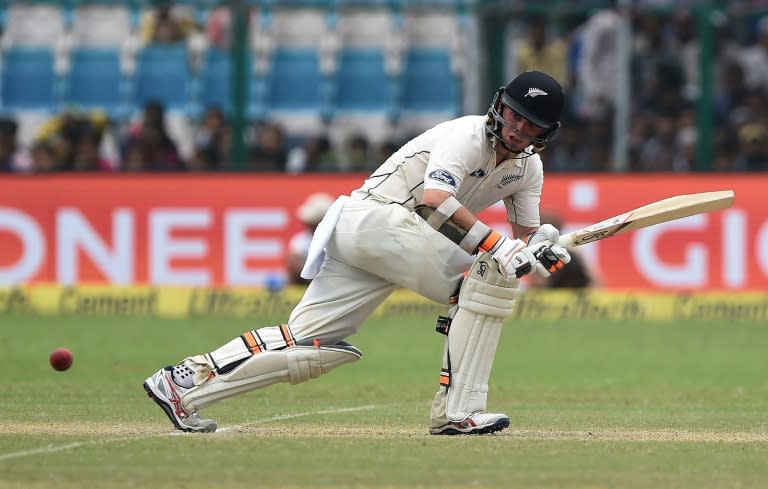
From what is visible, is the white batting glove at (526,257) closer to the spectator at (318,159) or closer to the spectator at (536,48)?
the spectator at (318,159)

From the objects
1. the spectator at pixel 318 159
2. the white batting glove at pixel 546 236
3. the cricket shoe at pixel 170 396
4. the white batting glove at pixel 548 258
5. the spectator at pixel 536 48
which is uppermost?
the spectator at pixel 536 48

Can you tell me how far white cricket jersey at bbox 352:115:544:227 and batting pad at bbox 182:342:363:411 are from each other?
0.76m

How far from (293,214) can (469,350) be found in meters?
8.24

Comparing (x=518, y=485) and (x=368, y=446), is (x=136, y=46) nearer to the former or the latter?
(x=368, y=446)

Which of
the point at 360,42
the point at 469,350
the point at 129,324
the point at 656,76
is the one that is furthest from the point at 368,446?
the point at 360,42

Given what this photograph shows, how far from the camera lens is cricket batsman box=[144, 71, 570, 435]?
21.9 ft

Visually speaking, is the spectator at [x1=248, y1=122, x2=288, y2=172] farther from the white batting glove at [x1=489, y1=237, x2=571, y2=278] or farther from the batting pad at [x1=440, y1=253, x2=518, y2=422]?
the white batting glove at [x1=489, y1=237, x2=571, y2=278]

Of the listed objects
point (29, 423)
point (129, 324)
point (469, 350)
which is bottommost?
point (129, 324)

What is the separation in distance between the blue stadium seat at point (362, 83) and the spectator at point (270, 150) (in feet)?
5.64

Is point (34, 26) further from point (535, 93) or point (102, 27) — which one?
point (535, 93)

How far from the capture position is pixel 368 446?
639 cm

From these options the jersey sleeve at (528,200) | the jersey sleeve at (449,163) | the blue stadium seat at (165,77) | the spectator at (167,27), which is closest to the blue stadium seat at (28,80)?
the blue stadium seat at (165,77)

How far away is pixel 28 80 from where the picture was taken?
55.1 ft

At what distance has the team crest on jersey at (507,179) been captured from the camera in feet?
22.9
